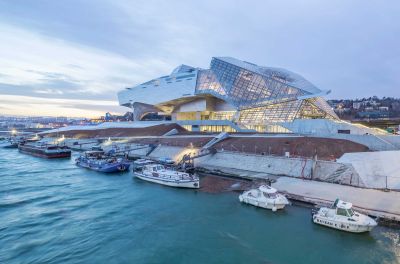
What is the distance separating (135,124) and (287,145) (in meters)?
67.8

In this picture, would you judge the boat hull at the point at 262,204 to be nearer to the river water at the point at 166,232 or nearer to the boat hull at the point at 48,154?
the river water at the point at 166,232

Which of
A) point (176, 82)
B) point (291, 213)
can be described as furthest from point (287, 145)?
point (176, 82)

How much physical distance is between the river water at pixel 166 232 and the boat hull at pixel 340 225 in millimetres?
413

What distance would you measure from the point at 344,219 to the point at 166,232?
48.9ft

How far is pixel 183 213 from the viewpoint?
89.8 ft

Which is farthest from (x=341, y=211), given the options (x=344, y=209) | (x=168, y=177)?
(x=168, y=177)

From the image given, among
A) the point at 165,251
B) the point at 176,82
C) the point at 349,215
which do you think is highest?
the point at 176,82

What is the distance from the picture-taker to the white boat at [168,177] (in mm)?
35781

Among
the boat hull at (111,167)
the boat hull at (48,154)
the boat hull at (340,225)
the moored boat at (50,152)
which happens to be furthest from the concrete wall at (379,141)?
the moored boat at (50,152)

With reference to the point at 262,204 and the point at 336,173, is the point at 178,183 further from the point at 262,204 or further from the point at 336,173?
the point at 336,173

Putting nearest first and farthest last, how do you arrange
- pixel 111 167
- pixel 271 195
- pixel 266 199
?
pixel 266 199, pixel 271 195, pixel 111 167

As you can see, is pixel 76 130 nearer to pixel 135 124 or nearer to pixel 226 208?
pixel 135 124

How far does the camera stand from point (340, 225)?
2253 centimetres

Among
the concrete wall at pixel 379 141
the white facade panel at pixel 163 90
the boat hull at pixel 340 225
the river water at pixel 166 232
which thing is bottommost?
the river water at pixel 166 232
